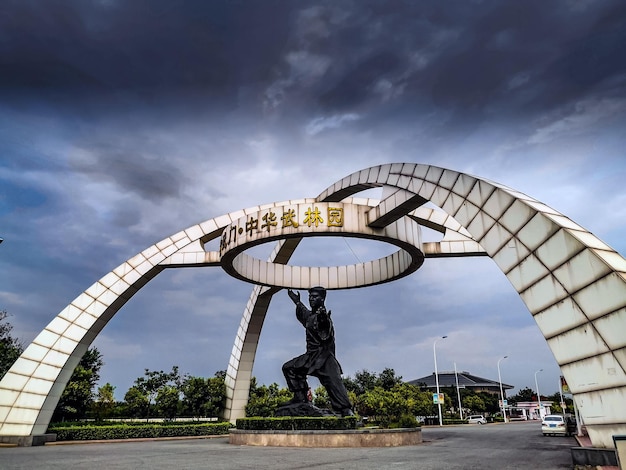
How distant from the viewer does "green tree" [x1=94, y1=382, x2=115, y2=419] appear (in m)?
25.9

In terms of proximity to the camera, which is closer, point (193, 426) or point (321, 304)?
point (321, 304)

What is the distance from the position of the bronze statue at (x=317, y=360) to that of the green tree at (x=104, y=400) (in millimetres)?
12658

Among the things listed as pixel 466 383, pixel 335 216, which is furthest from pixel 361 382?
pixel 335 216

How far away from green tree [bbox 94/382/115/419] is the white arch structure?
6.64 m

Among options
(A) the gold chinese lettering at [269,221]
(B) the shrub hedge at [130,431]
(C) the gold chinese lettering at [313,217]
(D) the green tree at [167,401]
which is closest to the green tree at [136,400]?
(D) the green tree at [167,401]

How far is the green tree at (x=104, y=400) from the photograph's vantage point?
25.9 meters

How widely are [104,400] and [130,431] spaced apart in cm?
583

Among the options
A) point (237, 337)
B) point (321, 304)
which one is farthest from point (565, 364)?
point (237, 337)

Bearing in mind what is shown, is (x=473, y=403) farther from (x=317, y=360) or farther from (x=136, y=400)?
(x=317, y=360)

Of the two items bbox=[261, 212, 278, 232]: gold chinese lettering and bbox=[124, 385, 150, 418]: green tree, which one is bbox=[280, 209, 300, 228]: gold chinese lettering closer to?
bbox=[261, 212, 278, 232]: gold chinese lettering

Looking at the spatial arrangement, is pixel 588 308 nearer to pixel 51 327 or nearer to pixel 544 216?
pixel 544 216

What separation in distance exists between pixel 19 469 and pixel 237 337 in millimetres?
19074

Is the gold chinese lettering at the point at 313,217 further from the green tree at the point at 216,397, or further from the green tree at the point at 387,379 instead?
the green tree at the point at 387,379

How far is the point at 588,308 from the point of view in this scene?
27.3ft
